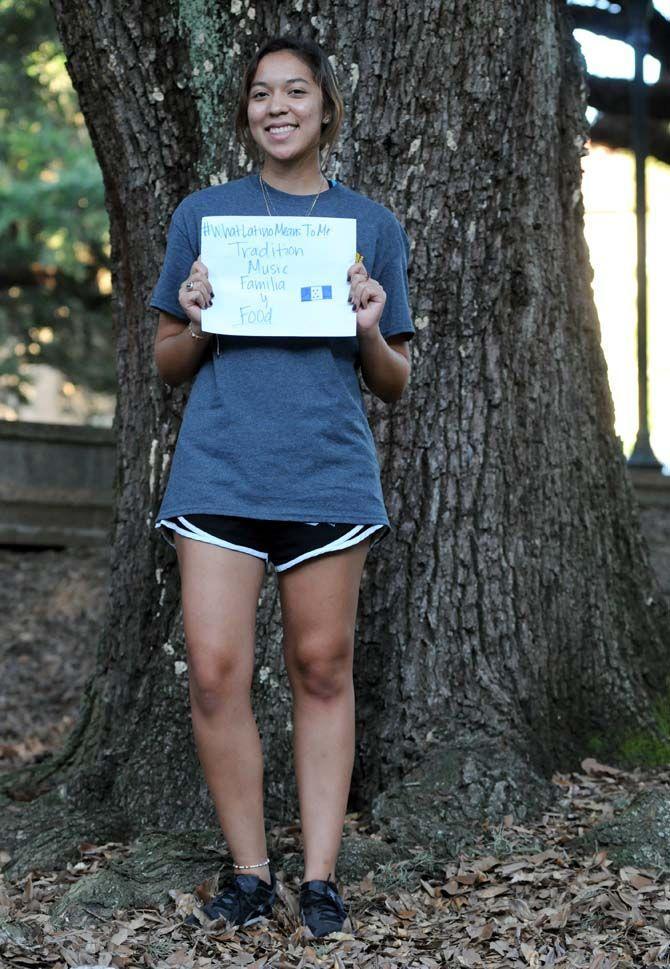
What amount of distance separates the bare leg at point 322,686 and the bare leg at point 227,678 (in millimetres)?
112

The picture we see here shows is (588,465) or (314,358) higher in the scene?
(314,358)

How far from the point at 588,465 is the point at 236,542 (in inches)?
73.9

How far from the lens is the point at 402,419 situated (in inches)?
158

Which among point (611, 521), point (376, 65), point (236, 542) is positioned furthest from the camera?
point (611, 521)

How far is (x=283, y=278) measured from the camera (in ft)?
9.77

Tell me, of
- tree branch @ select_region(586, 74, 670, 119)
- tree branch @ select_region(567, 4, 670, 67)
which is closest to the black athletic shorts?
tree branch @ select_region(567, 4, 670, 67)

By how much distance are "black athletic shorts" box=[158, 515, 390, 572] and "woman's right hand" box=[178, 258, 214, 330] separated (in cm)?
50

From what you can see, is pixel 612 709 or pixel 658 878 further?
pixel 612 709

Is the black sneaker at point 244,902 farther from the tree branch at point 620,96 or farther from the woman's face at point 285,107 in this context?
the tree branch at point 620,96

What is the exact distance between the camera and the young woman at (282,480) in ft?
9.78

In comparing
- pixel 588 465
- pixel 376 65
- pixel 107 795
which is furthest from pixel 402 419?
pixel 107 795

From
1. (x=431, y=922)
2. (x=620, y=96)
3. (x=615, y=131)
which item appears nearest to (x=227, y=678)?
(x=431, y=922)

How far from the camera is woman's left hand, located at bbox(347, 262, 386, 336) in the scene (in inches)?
115

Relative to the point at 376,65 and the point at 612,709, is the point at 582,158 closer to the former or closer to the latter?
the point at 376,65
